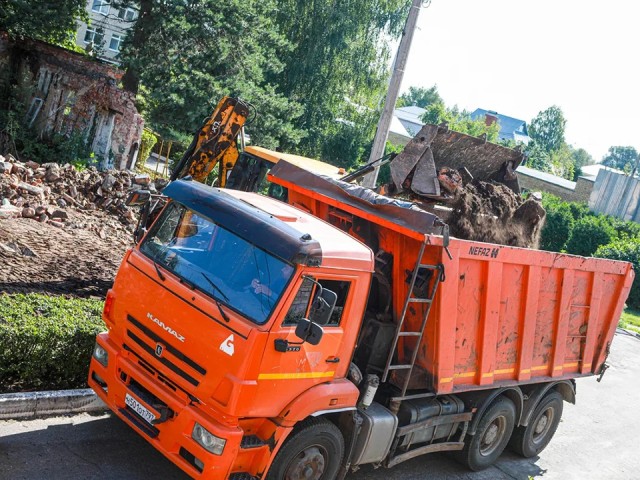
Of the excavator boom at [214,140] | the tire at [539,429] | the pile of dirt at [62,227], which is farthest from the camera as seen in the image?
the excavator boom at [214,140]

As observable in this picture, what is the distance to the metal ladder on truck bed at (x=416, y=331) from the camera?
6.51m

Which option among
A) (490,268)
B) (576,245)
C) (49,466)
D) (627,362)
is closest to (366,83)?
(576,245)

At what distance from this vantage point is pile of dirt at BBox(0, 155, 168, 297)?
31.8 ft

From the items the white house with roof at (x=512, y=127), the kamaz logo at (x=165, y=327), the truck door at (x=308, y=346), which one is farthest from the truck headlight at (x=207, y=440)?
the white house with roof at (x=512, y=127)

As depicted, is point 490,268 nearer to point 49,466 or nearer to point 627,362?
point 49,466

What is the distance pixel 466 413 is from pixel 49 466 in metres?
4.35

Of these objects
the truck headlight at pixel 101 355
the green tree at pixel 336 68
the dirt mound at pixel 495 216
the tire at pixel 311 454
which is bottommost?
the tire at pixel 311 454

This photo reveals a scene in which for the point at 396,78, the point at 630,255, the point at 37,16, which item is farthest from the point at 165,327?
the point at 630,255

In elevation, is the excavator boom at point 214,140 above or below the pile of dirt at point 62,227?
above

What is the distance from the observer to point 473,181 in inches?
345

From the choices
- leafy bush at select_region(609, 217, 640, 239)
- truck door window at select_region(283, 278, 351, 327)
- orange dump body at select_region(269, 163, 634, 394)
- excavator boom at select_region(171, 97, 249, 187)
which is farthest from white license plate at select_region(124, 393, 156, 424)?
leafy bush at select_region(609, 217, 640, 239)

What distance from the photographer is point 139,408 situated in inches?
225

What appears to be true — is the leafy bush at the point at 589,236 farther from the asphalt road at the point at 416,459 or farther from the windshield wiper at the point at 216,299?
the windshield wiper at the point at 216,299

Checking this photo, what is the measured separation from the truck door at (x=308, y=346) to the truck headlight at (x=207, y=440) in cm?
57
